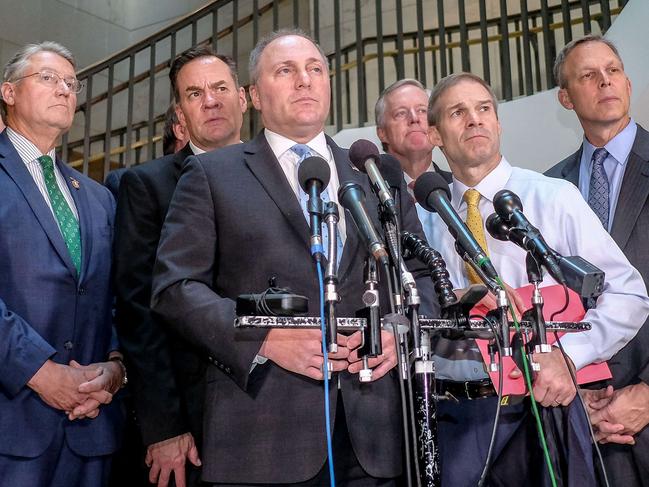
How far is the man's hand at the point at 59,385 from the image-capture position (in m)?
1.85

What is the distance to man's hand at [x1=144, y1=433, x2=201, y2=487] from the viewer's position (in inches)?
74.8

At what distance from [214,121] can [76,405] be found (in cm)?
111

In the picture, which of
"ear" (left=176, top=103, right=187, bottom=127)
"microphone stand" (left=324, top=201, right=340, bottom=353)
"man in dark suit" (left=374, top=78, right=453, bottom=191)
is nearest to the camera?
"microphone stand" (left=324, top=201, right=340, bottom=353)

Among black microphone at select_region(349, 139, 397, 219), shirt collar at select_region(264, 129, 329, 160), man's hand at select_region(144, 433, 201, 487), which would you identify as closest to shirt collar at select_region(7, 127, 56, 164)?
shirt collar at select_region(264, 129, 329, 160)

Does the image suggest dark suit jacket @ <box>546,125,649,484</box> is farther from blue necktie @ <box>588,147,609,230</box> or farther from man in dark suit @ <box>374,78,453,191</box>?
man in dark suit @ <box>374,78,453,191</box>

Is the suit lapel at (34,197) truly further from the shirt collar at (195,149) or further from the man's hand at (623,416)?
the man's hand at (623,416)

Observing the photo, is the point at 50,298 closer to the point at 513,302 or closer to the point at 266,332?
the point at 266,332

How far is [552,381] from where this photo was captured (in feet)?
5.74

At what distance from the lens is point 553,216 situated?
202 cm

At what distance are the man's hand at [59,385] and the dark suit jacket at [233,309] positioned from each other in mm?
433

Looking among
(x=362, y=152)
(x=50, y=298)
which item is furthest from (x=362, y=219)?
(x=50, y=298)

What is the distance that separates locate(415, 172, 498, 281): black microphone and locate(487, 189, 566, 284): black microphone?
8cm

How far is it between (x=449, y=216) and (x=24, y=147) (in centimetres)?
136

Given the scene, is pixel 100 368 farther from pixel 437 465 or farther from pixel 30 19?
pixel 30 19
